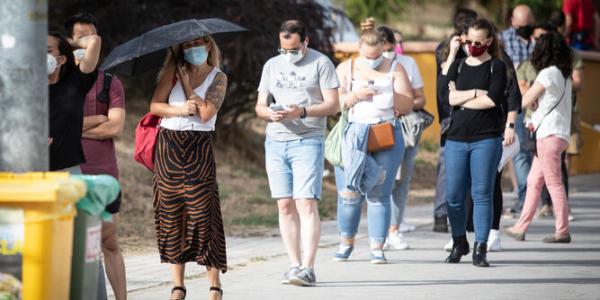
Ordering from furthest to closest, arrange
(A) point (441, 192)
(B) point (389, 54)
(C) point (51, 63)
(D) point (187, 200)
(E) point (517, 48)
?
(E) point (517, 48) < (A) point (441, 192) < (B) point (389, 54) < (D) point (187, 200) < (C) point (51, 63)

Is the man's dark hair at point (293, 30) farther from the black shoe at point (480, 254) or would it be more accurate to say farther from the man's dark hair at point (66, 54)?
the man's dark hair at point (66, 54)

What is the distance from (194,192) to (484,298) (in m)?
2.02

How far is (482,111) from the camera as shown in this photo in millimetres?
9852

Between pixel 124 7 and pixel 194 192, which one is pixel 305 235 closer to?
pixel 194 192

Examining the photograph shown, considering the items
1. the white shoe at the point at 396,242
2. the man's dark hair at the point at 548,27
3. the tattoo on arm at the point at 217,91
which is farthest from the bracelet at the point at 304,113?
the man's dark hair at the point at 548,27

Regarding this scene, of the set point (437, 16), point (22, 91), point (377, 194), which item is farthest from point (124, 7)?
point (437, 16)

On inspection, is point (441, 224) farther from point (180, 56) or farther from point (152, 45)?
point (152, 45)

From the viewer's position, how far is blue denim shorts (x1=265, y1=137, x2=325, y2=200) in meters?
9.02

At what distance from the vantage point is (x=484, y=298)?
333 inches

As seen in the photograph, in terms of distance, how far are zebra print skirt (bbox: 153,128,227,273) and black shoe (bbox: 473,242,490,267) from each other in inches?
103

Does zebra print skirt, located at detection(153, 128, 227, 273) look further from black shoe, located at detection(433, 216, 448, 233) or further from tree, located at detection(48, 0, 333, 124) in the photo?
tree, located at detection(48, 0, 333, 124)

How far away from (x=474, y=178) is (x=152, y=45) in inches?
127

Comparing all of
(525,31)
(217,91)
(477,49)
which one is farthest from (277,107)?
(525,31)

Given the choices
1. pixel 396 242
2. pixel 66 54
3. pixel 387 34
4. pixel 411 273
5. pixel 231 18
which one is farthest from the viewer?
pixel 231 18
